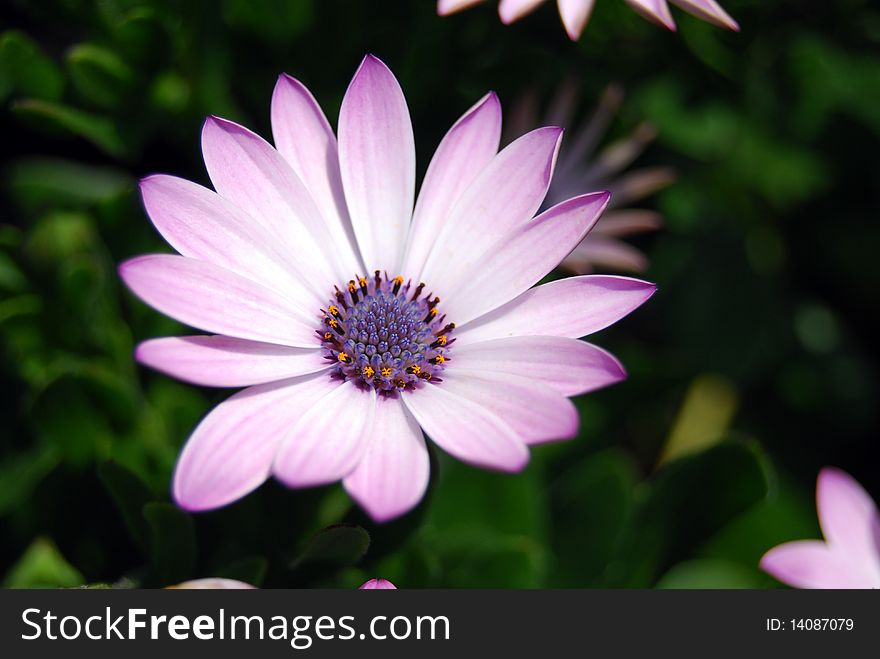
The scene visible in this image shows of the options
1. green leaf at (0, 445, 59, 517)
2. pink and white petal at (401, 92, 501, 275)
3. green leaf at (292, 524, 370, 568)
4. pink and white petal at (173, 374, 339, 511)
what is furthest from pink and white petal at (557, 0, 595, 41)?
green leaf at (0, 445, 59, 517)

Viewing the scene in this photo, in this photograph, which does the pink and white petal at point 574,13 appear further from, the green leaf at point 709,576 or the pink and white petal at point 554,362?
the green leaf at point 709,576

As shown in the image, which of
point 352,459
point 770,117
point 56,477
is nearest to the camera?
point 352,459

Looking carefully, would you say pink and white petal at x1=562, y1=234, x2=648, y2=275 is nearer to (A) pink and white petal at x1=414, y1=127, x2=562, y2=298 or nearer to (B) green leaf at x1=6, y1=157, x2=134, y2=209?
(A) pink and white petal at x1=414, y1=127, x2=562, y2=298

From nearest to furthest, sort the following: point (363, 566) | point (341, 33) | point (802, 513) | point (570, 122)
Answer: point (363, 566) → point (341, 33) → point (570, 122) → point (802, 513)

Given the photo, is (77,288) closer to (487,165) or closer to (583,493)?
(487,165)

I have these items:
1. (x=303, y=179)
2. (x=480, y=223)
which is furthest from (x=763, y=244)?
(x=303, y=179)

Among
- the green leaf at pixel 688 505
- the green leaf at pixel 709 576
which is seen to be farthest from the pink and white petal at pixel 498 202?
the green leaf at pixel 709 576
